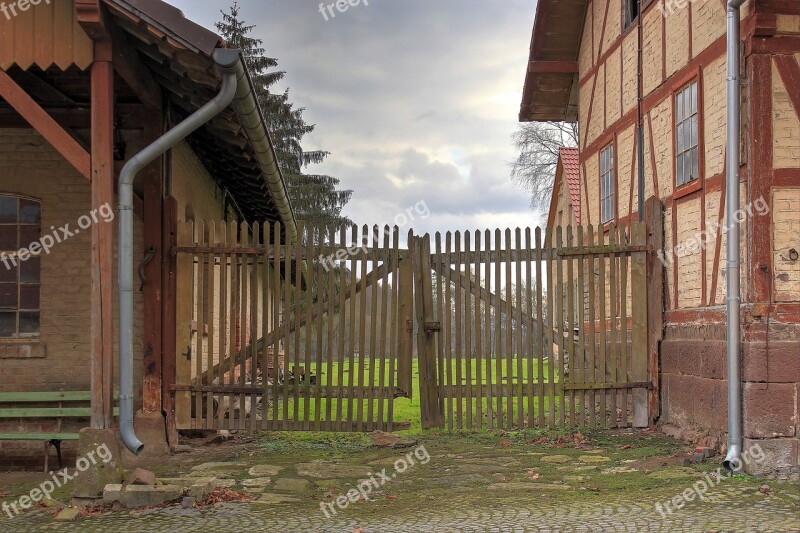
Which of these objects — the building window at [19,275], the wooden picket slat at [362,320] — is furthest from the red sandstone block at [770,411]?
the building window at [19,275]

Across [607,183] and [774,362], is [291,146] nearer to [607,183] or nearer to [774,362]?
[607,183]

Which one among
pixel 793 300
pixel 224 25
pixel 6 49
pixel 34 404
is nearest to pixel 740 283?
pixel 793 300

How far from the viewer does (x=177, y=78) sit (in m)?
7.87

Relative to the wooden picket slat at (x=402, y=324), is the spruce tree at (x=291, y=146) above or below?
above

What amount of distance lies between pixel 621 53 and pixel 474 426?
19.6 ft

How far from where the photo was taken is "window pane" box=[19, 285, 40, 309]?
873 centimetres

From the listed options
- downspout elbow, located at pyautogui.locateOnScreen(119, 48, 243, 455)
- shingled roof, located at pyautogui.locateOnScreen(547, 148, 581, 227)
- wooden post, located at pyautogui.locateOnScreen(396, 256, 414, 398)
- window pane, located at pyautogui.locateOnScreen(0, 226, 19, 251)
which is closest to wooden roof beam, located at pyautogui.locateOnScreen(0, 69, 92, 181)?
downspout elbow, located at pyautogui.locateOnScreen(119, 48, 243, 455)

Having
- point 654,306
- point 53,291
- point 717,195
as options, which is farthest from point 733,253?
point 53,291

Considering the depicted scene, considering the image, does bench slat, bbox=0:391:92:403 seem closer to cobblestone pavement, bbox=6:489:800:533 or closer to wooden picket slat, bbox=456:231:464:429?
cobblestone pavement, bbox=6:489:800:533

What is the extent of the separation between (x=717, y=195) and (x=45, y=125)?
6.34 m

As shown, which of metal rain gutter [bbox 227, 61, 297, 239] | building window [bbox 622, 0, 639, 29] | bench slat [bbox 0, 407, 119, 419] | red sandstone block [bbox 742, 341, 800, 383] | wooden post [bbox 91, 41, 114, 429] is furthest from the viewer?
building window [bbox 622, 0, 639, 29]

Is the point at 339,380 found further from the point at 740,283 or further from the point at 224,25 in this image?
the point at 224,25

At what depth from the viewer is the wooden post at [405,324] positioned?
878 cm

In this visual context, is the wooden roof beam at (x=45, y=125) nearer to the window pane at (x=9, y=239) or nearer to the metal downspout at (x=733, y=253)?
the window pane at (x=9, y=239)
